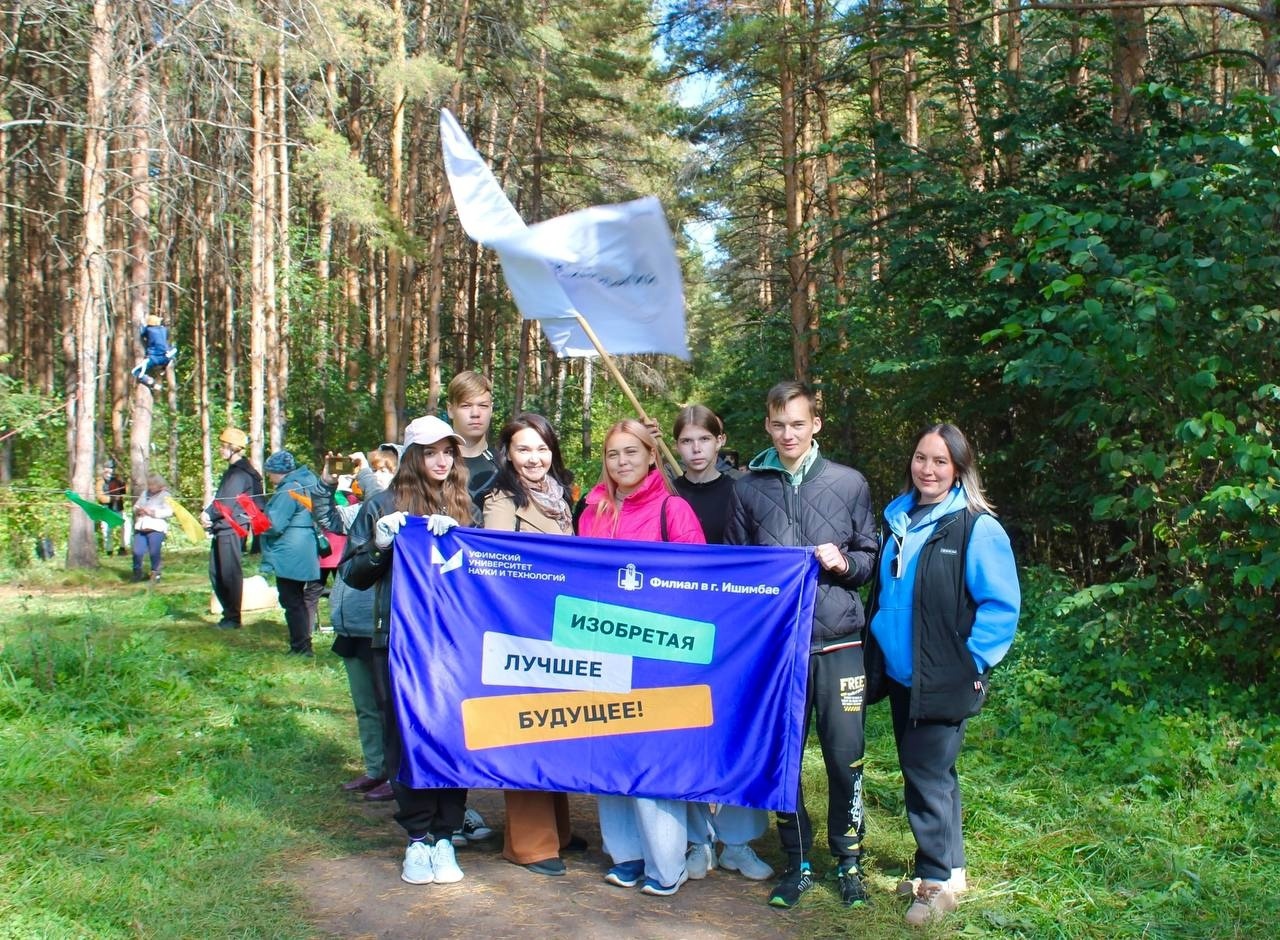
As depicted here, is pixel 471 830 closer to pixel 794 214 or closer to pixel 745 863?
pixel 745 863

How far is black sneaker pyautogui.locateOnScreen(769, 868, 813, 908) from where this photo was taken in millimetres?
4160

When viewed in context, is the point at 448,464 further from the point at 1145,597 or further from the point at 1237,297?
the point at 1145,597

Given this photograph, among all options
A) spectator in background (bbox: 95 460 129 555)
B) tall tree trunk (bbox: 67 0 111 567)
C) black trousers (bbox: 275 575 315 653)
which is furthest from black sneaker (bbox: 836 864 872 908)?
spectator in background (bbox: 95 460 129 555)

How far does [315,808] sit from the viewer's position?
539 centimetres

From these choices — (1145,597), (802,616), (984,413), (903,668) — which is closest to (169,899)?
(802,616)

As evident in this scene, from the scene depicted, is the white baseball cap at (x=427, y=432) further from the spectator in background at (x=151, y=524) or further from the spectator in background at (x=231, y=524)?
the spectator in background at (x=151, y=524)

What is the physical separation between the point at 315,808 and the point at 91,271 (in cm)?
1179

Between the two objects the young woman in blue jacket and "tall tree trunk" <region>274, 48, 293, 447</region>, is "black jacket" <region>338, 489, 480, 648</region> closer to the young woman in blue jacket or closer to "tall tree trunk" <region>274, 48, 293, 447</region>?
the young woman in blue jacket

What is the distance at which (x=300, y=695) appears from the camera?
7707 mm

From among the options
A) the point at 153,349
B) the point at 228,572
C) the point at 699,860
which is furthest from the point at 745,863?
the point at 153,349

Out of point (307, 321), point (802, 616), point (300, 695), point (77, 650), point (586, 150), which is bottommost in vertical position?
point (300, 695)

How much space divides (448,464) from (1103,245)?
11.6 ft

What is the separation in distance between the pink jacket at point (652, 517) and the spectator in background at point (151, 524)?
38.1ft

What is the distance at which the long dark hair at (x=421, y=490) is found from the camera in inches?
178
